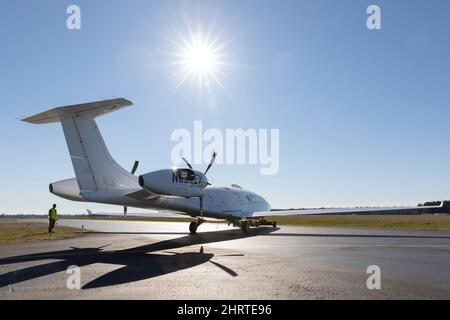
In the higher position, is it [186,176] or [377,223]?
[186,176]

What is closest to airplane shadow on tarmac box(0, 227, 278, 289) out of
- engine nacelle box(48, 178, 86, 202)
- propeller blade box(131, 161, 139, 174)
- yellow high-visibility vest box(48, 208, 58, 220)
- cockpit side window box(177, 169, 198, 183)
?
engine nacelle box(48, 178, 86, 202)

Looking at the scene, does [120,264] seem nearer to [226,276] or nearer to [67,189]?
[226,276]

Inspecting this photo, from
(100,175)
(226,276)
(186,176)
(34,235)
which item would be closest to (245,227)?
(186,176)

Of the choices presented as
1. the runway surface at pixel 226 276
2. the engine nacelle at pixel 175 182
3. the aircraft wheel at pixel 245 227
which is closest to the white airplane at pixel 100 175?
the engine nacelle at pixel 175 182

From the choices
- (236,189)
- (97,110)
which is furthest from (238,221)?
(97,110)

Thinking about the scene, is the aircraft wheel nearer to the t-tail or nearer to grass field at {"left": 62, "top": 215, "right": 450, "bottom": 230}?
the t-tail

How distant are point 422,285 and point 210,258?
26.4 feet

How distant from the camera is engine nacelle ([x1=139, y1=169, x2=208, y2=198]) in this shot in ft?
60.1

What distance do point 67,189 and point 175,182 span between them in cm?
644

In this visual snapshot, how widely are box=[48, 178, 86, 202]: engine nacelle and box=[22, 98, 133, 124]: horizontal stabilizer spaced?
152 inches

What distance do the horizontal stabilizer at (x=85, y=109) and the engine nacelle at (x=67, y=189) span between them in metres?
3.87

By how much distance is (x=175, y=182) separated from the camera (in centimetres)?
1958
